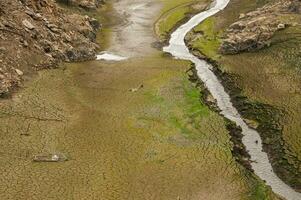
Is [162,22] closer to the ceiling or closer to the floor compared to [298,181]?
closer to the floor

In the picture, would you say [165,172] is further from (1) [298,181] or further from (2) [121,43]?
(2) [121,43]

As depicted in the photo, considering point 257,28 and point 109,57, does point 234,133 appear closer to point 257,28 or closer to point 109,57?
point 257,28

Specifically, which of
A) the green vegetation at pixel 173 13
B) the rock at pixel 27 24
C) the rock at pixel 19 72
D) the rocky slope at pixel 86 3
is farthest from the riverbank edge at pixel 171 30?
the rock at pixel 19 72

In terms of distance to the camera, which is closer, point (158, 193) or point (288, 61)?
point (158, 193)

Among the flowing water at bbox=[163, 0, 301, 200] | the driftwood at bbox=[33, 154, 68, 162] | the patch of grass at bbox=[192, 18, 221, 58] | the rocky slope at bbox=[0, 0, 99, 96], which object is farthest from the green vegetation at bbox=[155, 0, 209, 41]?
the driftwood at bbox=[33, 154, 68, 162]

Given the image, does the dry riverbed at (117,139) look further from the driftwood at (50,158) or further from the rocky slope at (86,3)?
the rocky slope at (86,3)

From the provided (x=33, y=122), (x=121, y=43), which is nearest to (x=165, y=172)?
(x=33, y=122)
